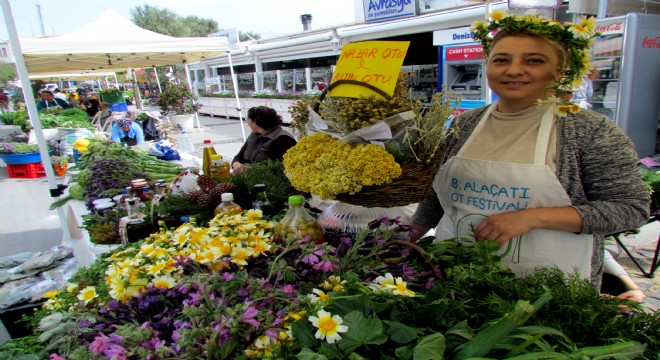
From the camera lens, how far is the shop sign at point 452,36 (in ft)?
26.6

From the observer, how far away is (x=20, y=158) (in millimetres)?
7945

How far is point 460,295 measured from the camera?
1.02 metres

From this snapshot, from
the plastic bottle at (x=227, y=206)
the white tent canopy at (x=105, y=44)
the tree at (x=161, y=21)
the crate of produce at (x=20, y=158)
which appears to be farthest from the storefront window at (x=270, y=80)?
the tree at (x=161, y=21)

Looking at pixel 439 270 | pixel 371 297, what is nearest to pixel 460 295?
pixel 439 270

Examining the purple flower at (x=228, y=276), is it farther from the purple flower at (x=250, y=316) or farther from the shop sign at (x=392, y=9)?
the shop sign at (x=392, y=9)

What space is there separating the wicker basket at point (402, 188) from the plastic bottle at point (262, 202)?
0.67 metres

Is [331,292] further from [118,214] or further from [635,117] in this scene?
[635,117]

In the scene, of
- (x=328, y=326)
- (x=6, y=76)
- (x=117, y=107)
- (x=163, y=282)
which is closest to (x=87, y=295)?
(x=163, y=282)

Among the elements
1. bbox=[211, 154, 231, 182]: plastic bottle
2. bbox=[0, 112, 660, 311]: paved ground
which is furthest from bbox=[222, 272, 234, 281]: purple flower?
bbox=[0, 112, 660, 311]: paved ground

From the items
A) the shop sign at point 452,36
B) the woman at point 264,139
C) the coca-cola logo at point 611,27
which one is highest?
the shop sign at point 452,36

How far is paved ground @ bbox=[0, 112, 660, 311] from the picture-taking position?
3457mm

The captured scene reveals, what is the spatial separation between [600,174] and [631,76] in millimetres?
5706

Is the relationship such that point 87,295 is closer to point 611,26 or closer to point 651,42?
point 611,26

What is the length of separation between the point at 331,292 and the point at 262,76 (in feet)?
59.4
